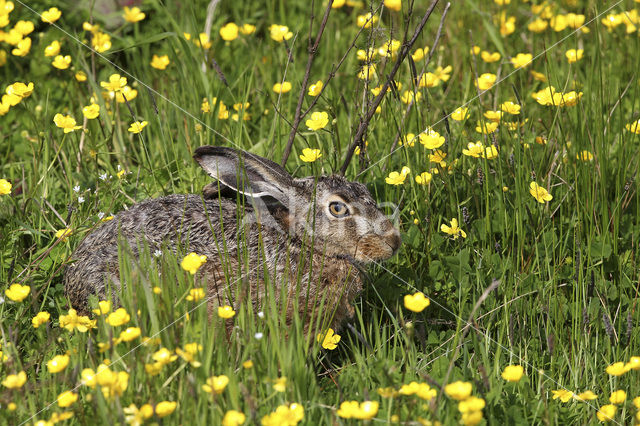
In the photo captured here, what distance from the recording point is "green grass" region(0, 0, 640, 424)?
3662mm

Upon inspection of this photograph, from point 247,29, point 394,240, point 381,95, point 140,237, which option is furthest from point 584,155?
point 247,29

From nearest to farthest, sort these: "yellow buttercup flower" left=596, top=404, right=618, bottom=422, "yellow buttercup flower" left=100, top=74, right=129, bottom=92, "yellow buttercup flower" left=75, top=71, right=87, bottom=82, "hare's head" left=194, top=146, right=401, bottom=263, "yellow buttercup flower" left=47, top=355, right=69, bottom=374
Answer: "yellow buttercup flower" left=47, top=355, right=69, bottom=374, "yellow buttercup flower" left=596, top=404, right=618, bottom=422, "hare's head" left=194, top=146, right=401, bottom=263, "yellow buttercup flower" left=100, top=74, right=129, bottom=92, "yellow buttercup flower" left=75, top=71, right=87, bottom=82

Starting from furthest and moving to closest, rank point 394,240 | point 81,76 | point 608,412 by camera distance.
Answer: point 81,76 → point 394,240 → point 608,412

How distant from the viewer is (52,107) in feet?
22.0

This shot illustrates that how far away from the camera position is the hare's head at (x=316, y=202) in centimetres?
483

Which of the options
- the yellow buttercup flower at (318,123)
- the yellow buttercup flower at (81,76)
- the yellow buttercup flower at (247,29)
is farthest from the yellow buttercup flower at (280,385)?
the yellow buttercup flower at (247,29)

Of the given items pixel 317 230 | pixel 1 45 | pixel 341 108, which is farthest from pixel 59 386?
pixel 1 45

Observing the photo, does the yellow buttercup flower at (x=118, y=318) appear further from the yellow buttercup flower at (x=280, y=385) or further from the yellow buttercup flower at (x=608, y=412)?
the yellow buttercup flower at (x=608, y=412)

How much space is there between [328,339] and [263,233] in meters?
0.93

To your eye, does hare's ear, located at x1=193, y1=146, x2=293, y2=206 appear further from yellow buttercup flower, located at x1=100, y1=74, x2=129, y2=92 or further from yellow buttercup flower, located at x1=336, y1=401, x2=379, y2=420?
yellow buttercup flower, located at x1=336, y1=401, x2=379, y2=420

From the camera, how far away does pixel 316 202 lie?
4.93m

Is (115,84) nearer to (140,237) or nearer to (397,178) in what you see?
(140,237)

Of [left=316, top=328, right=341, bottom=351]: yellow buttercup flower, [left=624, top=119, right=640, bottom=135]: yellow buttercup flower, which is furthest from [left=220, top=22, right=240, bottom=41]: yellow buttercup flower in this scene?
[left=316, top=328, right=341, bottom=351]: yellow buttercup flower

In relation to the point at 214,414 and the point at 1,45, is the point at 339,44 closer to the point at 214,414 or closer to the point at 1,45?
the point at 1,45
